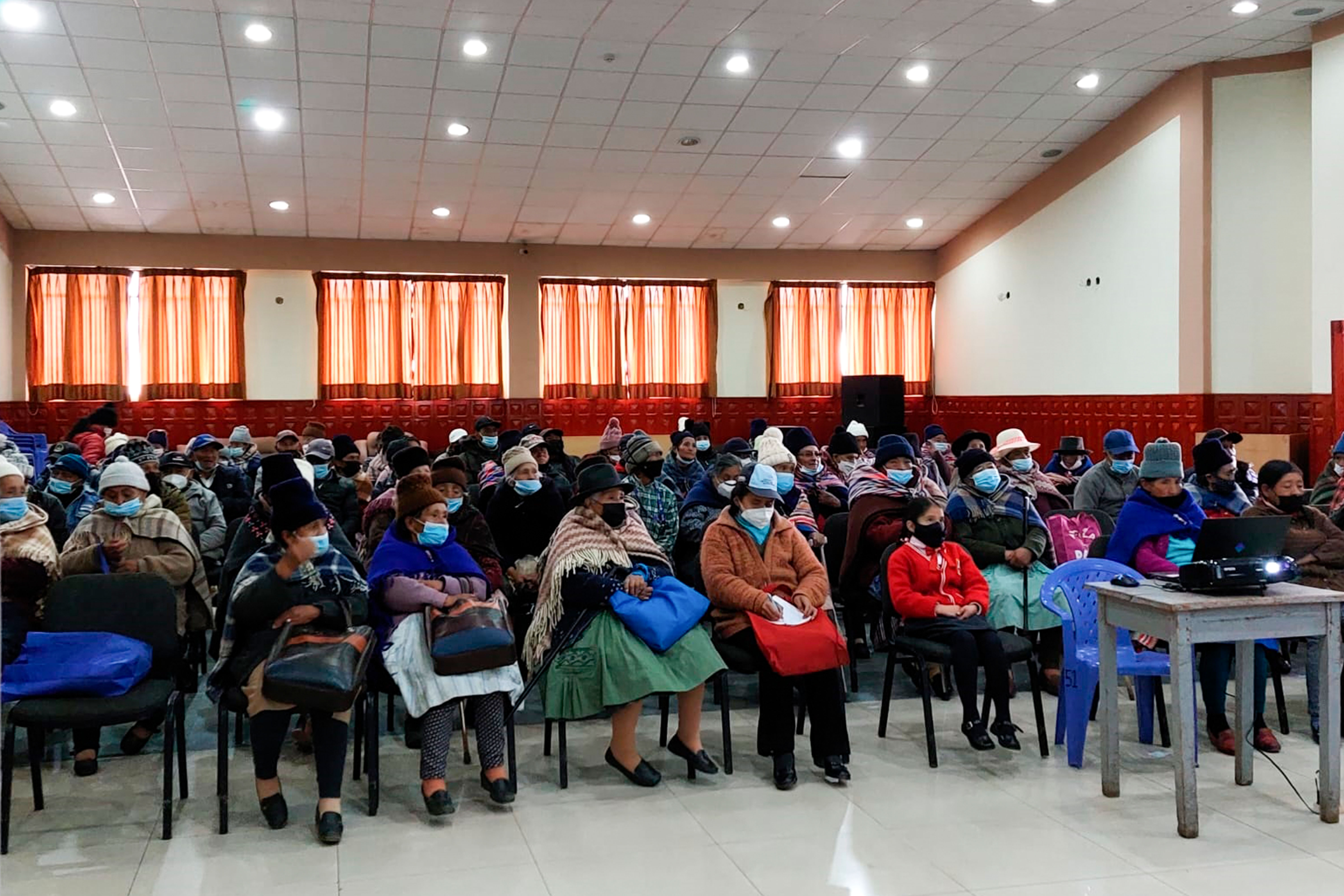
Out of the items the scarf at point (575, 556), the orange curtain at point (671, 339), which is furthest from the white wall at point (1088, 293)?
the scarf at point (575, 556)

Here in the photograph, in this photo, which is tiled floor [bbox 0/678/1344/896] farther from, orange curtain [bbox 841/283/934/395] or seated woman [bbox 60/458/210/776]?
orange curtain [bbox 841/283/934/395]

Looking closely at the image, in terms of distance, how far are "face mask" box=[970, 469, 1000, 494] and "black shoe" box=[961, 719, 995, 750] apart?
51.1 inches

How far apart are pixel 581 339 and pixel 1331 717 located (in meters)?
12.8

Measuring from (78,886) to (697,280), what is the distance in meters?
13.5

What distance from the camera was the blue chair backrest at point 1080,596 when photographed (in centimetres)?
423

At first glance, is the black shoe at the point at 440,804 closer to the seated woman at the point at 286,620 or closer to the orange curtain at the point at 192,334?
the seated woman at the point at 286,620

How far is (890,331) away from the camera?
16531 millimetres

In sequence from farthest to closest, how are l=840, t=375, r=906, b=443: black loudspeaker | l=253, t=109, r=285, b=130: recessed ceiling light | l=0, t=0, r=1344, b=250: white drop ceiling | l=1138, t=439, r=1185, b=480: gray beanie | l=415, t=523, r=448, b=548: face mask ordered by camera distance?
l=840, t=375, r=906, b=443: black loudspeaker < l=253, t=109, r=285, b=130: recessed ceiling light < l=0, t=0, r=1344, b=250: white drop ceiling < l=1138, t=439, r=1185, b=480: gray beanie < l=415, t=523, r=448, b=548: face mask

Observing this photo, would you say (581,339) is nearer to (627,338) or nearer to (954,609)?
(627,338)

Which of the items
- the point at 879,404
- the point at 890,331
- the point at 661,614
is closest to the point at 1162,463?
the point at 661,614

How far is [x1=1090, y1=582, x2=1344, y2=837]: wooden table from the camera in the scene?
11.2ft

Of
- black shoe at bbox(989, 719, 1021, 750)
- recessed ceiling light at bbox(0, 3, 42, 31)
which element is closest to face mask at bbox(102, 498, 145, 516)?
black shoe at bbox(989, 719, 1021, 750)

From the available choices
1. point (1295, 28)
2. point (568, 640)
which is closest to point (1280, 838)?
point (568, 640)

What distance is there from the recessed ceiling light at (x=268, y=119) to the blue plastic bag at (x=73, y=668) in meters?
7.80
